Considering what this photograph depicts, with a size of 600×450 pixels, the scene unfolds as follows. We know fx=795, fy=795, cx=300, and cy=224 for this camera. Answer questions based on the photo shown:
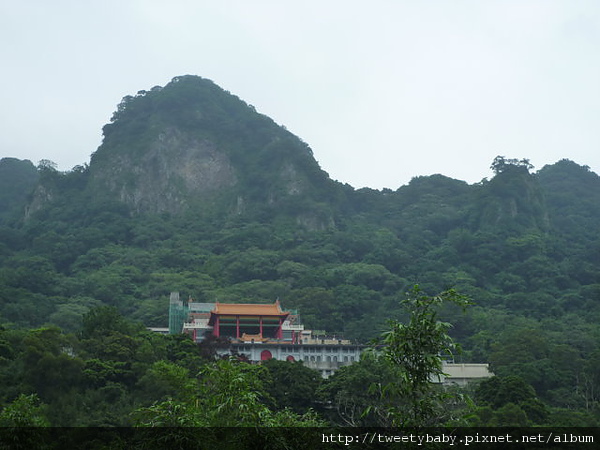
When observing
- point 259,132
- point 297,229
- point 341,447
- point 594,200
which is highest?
point 259,132

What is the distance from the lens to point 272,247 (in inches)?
2980

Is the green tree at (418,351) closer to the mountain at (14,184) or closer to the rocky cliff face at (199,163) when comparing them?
the rocky cliff face at (199,163)

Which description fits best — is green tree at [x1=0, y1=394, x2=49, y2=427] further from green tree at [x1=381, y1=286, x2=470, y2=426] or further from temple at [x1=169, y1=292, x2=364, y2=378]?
temple at [x1=169, y1=292, x2=364, y2=378]

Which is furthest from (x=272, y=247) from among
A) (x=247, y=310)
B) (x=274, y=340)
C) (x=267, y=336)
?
(x=274, y=340)

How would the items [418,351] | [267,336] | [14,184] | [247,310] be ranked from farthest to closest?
[14,184], [267,336], [247,310], [418,351]

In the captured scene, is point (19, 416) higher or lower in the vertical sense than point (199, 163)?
lower

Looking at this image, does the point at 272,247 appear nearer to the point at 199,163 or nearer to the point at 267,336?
the point at 199,163

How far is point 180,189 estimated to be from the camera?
91.4 meters

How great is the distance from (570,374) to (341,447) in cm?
2427

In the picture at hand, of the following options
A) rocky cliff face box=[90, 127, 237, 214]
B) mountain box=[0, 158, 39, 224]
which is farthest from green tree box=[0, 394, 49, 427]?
mountain box=[0, 158, 39, 224]

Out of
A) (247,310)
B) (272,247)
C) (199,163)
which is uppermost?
(199,163)

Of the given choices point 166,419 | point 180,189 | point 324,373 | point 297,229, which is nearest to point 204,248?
point 297,229

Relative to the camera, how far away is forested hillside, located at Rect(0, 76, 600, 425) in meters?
38.2

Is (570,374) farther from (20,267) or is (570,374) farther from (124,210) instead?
(124,210)
